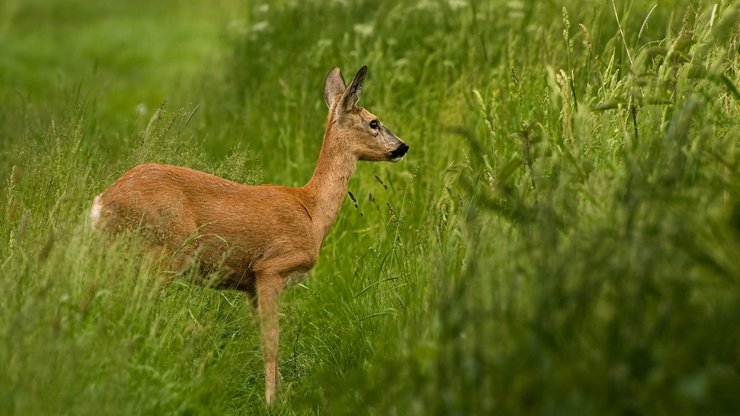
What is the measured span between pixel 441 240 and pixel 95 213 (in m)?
1.51

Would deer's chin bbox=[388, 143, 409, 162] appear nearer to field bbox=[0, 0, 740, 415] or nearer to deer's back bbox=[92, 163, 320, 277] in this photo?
field bbox=[0, 0, 740, 415]

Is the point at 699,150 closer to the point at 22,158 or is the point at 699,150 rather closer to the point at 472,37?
the point at 22,158

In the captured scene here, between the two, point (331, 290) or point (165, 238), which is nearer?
point (165, 238)

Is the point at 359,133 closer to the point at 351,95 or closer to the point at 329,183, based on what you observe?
the point at 351,95

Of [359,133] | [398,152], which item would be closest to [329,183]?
[359,133]

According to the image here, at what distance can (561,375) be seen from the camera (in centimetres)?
343

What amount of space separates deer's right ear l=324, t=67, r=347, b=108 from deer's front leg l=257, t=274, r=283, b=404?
1.24 meters

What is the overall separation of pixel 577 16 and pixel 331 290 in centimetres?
277

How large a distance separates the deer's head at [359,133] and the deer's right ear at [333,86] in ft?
0.43

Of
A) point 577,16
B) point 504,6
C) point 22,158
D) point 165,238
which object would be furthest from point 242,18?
point 165,238

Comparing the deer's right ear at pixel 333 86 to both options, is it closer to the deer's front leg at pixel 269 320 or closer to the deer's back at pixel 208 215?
the deer's back at pixel 208 215

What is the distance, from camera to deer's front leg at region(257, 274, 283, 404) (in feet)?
18.9

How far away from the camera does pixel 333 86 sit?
22.8 feet

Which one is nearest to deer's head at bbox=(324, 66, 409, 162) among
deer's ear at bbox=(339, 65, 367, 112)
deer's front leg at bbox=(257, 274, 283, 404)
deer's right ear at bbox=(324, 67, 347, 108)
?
deer's ear at bbox=(339, 65, 367, 112)
